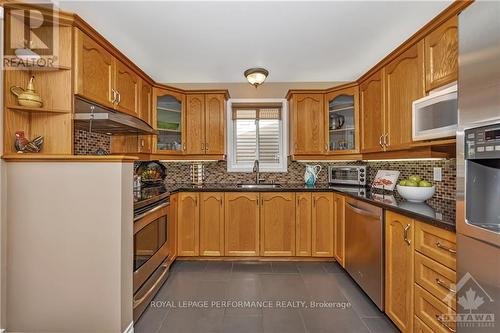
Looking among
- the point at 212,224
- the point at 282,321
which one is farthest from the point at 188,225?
the point at 282,321

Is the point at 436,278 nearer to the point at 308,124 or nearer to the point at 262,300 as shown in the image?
the point at 262,300

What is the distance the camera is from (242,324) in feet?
5.73

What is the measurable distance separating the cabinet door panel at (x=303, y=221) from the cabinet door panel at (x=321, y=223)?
60 millimetres

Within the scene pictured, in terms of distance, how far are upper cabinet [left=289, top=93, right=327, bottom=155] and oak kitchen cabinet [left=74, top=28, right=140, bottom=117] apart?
205cm

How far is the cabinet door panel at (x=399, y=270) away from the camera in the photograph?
1.50 meters

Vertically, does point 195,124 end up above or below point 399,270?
above

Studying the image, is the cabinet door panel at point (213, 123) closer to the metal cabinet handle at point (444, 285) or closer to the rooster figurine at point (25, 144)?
the rooster figurine at point (25, 144)

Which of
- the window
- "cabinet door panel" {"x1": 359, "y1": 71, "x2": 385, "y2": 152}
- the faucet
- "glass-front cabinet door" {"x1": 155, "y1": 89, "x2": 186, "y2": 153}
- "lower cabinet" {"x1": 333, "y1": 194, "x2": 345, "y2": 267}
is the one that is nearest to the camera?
"cabinet door panel" {"x1": 359, "y1": 71, "x2": 385, "y2": 152}

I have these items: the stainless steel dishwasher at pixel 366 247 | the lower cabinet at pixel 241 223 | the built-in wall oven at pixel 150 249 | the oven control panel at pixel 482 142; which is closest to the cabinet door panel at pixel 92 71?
the built-in wall oven at pixel 150 249

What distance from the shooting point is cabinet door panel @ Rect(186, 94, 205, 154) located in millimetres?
3125

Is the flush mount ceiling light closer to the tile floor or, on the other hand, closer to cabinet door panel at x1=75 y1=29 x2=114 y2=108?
cabinet door panel at x1=75 y1=29 x2=114 y2=108

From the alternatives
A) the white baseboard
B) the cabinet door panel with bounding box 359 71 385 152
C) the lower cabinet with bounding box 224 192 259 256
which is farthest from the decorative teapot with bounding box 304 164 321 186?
the white baseboard

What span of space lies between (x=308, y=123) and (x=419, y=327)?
235 centimetres

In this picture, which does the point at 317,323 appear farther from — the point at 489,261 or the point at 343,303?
the point at 489,261
